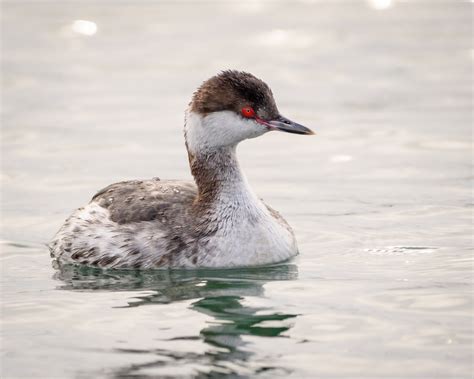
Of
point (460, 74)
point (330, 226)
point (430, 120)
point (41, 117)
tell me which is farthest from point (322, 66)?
point (330, 226)

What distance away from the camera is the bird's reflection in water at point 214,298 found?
7.91m

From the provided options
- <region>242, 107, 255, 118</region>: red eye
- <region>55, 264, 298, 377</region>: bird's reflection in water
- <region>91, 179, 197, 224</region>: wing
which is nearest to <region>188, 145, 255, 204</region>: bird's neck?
<region>91, 179, 197, 224</region>: wing

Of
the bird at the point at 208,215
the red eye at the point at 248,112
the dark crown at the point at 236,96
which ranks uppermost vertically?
the dark crown at the point at 236,96

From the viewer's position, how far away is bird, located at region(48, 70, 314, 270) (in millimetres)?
10430

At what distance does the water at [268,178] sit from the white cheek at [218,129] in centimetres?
120

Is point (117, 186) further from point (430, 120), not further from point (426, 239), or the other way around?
point (430, 120)

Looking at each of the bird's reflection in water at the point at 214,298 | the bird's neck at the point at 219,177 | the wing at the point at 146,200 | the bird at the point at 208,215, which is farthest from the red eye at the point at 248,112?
the bird's reflection in water at the point at 214,298

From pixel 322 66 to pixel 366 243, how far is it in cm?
839

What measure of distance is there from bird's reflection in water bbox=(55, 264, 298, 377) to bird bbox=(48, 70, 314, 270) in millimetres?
140

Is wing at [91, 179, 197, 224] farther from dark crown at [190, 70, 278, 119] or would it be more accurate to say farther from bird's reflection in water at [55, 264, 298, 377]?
dark crown at [190, 70, 278, 119]

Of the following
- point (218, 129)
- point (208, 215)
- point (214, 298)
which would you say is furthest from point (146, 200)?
point (214, 298)

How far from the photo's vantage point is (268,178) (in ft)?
45.1

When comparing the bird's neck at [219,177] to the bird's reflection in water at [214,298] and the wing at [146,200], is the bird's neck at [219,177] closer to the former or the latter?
the wing at [146,200]

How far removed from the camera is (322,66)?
1917 centimetres
